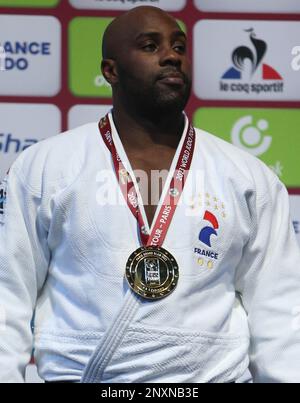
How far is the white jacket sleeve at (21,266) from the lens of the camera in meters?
2.86

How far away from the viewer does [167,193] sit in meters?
2.88

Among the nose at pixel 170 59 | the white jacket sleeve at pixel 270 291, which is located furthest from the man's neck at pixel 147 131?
the white jacket sleeve at pixel 270 291

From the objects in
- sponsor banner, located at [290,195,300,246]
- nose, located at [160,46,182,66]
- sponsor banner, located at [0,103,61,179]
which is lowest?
sponsor banner, located at [290,195,300,246]

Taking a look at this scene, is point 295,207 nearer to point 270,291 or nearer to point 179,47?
point 270,291

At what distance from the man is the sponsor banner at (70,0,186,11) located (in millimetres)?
879

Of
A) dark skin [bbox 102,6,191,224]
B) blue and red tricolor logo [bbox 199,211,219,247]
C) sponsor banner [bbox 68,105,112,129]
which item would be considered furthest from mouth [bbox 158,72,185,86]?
sponsor banner [bbox 68,105,112,129]

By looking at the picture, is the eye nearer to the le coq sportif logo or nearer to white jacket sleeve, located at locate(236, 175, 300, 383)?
white jacket sleeve, located at locate(236, 175, 300, 383)

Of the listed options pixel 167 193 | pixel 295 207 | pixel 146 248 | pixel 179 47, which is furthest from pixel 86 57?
pixel 146 248

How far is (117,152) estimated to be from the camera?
2.94 meters

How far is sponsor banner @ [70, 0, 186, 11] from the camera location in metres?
3.89

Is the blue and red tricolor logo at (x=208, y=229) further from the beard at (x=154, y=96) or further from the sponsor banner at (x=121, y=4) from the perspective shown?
the sponsor banner at (x=121, y=4)

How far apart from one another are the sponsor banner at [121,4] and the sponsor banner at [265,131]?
0.34 m

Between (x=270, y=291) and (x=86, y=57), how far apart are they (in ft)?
4.09
